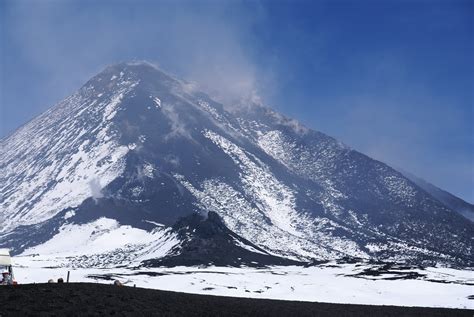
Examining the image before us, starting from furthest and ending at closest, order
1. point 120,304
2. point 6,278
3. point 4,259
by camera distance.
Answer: point 6,278, point 4,259, point 120,304

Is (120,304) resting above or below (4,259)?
below

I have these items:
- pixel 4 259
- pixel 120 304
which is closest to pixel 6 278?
pixel 4 259

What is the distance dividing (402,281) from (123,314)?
8291cm

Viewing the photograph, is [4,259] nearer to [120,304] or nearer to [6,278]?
[6,278]

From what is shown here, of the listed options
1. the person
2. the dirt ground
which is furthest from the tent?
the dirt ground

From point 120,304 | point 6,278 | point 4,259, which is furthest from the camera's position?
point 6,278

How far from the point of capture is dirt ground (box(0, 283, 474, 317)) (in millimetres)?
36284

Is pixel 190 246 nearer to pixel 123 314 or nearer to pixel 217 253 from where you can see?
pixel 217 253

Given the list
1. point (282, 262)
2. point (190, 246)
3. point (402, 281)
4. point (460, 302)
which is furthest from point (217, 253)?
point (460, 302)

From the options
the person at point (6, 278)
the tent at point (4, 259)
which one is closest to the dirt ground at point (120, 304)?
the tent at point (4, 259)

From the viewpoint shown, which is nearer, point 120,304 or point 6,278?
point 120,304

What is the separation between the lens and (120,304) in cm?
3938

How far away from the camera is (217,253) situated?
630ft

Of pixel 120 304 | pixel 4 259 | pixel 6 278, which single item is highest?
pixel 4 259
